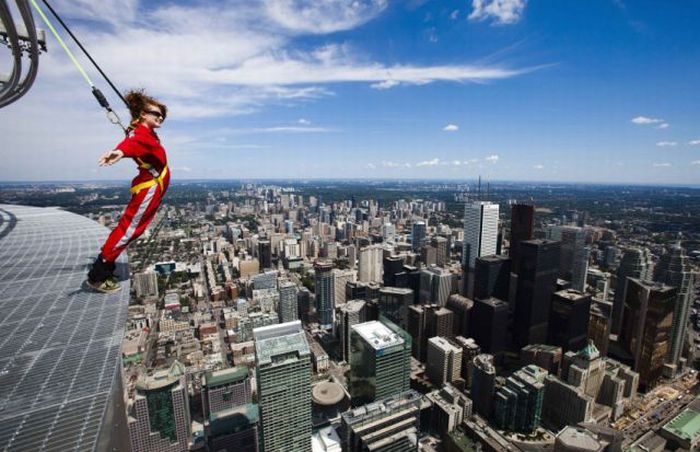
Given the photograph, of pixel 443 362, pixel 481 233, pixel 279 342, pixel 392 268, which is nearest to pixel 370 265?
pixel 392 268

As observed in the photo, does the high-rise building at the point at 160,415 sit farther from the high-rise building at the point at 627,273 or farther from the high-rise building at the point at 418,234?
the high-rise building at the point at 418,234

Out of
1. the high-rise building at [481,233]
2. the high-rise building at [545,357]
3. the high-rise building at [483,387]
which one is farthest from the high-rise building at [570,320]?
the high-rise building at [481,233]

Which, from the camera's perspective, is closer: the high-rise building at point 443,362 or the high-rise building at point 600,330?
the high-rise building at point 443,362

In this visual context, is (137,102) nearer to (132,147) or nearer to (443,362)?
(132,147)

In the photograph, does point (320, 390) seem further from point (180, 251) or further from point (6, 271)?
point (180, 251)

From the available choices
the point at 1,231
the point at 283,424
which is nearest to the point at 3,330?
the point at 1,231

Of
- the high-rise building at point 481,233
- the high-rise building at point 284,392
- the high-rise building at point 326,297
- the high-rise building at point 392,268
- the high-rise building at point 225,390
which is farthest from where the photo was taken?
the high-rise building at point 481,233

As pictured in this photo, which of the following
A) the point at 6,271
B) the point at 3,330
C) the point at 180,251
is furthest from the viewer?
the point at 180,251
